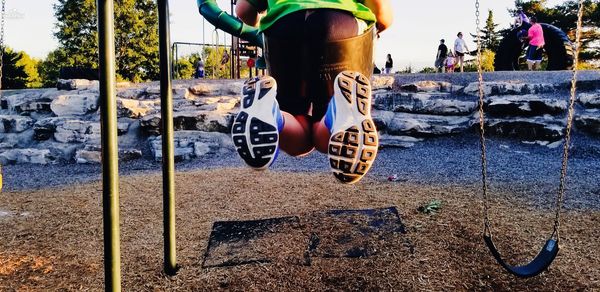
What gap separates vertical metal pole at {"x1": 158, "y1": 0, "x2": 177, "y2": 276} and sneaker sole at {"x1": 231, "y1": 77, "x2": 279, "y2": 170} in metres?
1.09

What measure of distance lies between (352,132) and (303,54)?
0.41 metres

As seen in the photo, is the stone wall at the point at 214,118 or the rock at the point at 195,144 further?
the stone wall at the point at 214,118

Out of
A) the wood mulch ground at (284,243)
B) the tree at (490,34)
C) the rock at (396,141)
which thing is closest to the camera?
the wood mulch ground at (284,243)

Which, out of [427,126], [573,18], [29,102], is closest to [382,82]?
[427,126]

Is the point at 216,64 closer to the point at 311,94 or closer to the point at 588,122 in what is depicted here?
the point at 588,122

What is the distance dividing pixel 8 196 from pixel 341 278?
4534 mm

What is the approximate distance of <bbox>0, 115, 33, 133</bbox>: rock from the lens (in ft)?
27.3

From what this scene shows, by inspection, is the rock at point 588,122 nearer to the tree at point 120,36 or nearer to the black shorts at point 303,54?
the black shorts at point 303,54

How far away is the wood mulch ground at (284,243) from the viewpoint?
289 centimetres

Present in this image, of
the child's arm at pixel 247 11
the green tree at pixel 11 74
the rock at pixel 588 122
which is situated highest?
the green tree at pixel 11 74

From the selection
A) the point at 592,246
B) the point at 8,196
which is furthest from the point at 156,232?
the point at 592,246

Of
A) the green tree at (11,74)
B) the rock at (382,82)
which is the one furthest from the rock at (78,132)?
the green tree at (11,74)

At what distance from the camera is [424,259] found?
3.14 meters

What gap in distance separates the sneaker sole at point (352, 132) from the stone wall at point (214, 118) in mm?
5664
